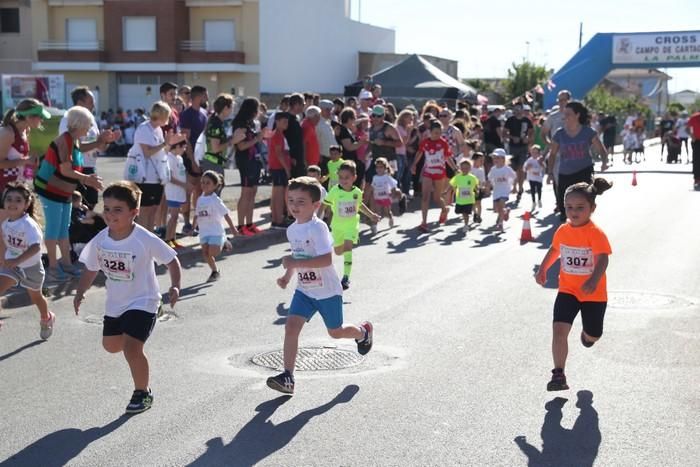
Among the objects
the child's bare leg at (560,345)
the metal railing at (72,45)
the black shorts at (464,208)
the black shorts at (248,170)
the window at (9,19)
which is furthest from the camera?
the window at (9,19)

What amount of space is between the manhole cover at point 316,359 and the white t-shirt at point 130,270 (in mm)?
1317

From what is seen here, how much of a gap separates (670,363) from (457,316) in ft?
7.21

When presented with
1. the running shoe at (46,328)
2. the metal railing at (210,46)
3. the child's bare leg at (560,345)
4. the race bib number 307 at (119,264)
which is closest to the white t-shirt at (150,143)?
the running shoe at (46,328)

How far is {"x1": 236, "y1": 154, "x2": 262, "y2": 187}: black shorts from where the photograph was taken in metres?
13.9

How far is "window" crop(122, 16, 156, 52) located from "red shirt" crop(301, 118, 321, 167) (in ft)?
137

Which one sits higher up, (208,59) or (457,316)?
(208,59)

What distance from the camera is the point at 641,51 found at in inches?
1339

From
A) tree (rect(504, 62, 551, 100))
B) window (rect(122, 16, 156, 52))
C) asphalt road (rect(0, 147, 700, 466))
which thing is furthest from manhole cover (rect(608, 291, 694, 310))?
tree (rect(504, 62, 551, 100))

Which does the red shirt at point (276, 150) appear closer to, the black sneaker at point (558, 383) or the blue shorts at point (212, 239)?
the blue shorts at point (212, 239)

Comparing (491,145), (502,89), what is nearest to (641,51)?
(491,145)

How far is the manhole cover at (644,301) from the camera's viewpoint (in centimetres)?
943

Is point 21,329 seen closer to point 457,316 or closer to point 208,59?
point 457,316

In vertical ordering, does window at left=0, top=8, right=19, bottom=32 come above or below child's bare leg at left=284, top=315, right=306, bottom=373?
above

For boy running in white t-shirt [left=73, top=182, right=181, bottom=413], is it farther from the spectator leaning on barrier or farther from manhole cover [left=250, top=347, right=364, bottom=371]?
the spectator leaning on barrier
